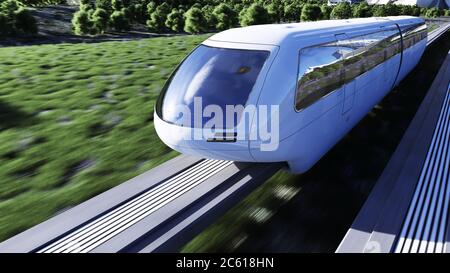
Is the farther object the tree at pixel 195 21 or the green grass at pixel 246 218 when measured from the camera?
the tree at pixel 195 21

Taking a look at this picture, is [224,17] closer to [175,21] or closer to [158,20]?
[175,21]

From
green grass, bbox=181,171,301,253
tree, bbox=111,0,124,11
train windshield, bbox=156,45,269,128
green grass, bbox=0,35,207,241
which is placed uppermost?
tree, bbox=111,0,124,11

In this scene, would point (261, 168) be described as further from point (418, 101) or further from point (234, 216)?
point (418, 101)

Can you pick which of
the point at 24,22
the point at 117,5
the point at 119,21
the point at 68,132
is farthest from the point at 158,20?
the point at 68,132

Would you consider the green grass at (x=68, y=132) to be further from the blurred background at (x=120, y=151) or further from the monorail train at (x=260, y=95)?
the monorail train at (x=260, y=95)

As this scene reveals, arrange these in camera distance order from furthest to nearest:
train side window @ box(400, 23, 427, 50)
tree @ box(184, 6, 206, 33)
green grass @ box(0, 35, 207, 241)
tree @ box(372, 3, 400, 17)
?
tree @ box(372, 3, 400, 17)
tree @ box(184, 6, 206, 33)
train side window @ box(400, 23, 427, 50)
green grass @ box(0, 35, 207, 241)

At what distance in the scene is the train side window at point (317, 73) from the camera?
456 cm

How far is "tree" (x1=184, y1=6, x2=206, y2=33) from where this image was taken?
27062 millimetres

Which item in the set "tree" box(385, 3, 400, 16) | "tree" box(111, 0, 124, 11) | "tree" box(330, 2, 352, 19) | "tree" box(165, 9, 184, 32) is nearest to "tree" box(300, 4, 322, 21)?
"tree" box(330, 2, 352, 19)

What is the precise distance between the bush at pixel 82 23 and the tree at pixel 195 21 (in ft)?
24.4

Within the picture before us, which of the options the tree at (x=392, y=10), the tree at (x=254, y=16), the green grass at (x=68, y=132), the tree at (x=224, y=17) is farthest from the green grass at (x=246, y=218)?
the tree at (x=392, y=10)

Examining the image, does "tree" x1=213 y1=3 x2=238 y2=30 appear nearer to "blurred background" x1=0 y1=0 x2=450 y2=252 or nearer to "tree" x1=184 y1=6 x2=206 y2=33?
"tree" x1=184 y1=6 x2=206 y2=33

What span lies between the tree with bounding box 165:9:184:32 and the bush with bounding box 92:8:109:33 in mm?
5693

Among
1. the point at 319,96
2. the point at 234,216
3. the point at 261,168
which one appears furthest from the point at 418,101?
the point at 234,216
